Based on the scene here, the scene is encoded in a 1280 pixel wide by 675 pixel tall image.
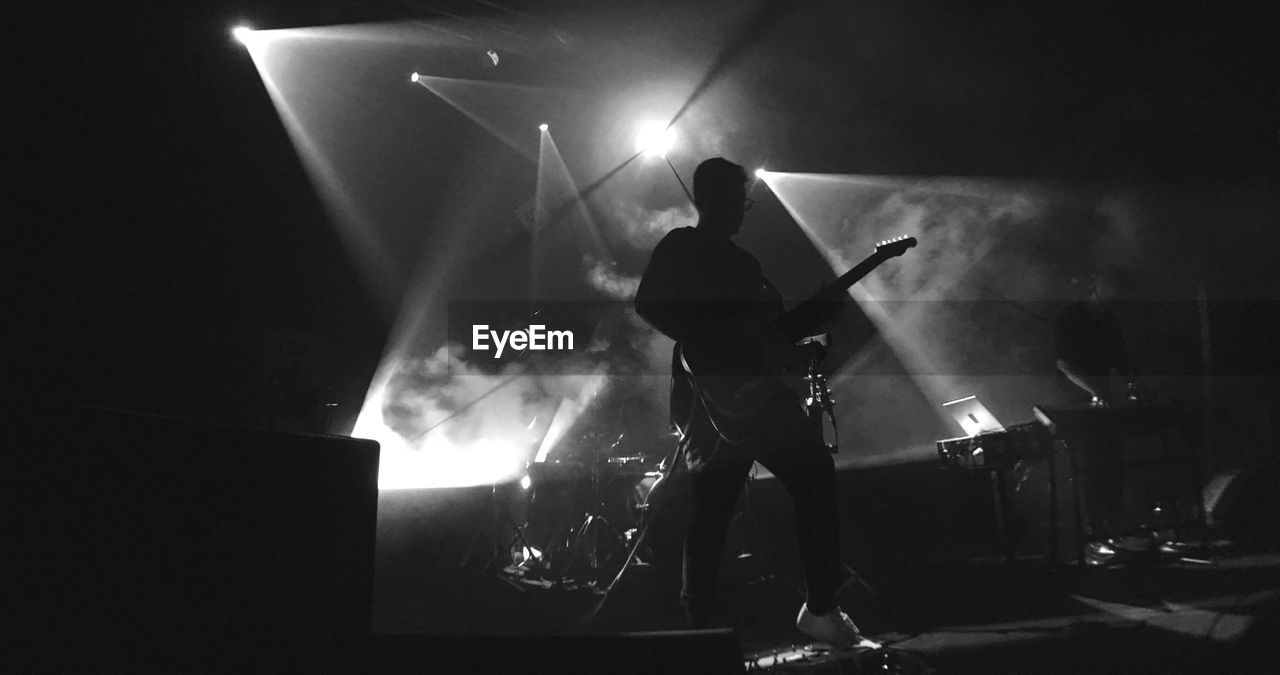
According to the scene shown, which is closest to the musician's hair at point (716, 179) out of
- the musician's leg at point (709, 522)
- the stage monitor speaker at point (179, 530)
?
the musician's leg at point (709, 522)

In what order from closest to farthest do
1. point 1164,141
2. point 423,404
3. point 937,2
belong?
point 937,2
point 1164,141
point 423,404

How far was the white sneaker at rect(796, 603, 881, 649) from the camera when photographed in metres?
2.40

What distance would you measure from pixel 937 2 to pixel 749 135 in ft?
6.92

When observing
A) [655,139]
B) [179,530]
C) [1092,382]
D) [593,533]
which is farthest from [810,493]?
[655,139]

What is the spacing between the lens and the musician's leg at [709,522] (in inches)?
95.8

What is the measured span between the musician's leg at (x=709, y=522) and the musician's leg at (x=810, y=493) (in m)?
0.13

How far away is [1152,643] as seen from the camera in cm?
238

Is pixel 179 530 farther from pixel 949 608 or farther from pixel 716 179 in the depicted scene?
pixel 949 608

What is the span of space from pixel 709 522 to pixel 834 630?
566 mm

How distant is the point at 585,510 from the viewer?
5750 mm

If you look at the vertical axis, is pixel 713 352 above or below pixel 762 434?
above

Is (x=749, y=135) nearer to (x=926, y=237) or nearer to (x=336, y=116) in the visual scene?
(x=926, y=237)

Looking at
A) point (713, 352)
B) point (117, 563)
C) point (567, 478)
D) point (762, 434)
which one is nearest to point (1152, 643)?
point (762, 434)

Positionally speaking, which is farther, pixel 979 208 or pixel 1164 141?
pixel 979 208
